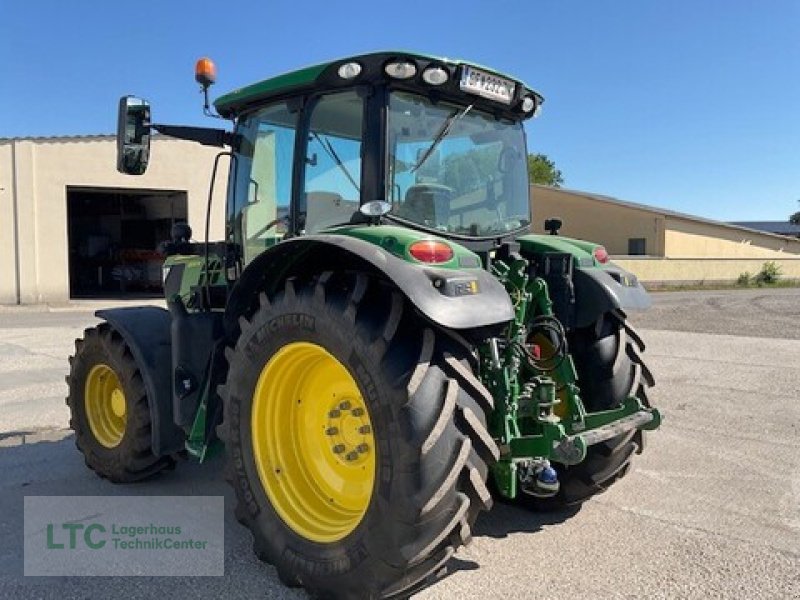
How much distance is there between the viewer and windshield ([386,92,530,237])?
136 inches

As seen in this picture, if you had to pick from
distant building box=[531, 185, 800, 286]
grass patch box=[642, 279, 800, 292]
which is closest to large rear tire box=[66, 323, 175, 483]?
grass patch box=[642, 279, 800, 292]

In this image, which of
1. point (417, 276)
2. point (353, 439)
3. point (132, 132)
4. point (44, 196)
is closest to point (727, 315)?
point (353, 439)

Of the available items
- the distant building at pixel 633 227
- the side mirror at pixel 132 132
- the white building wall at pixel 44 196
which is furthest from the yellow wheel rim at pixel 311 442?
the distant building at pixel 633 227

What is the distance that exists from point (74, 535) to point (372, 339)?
2.24m

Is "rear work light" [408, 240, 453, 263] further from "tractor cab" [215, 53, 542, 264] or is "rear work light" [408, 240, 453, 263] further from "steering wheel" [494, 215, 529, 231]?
"steering wheel" [494, 215, 529, 231]

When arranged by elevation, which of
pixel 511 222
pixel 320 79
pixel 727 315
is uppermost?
pixel 320 79

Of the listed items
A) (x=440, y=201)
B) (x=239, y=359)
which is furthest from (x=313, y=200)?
(x=239, y=359)

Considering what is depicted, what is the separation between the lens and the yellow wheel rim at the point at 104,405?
4734 mm

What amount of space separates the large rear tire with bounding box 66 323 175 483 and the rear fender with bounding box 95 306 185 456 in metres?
0.14

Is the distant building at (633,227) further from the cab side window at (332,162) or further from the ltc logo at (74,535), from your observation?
the ltc logo at (74,535)

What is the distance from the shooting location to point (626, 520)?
3971mm

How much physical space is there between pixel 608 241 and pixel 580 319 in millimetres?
33525

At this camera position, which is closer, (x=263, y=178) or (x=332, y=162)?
(x=332, y=162)

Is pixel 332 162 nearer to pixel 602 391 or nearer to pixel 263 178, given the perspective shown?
pixel 263 178
